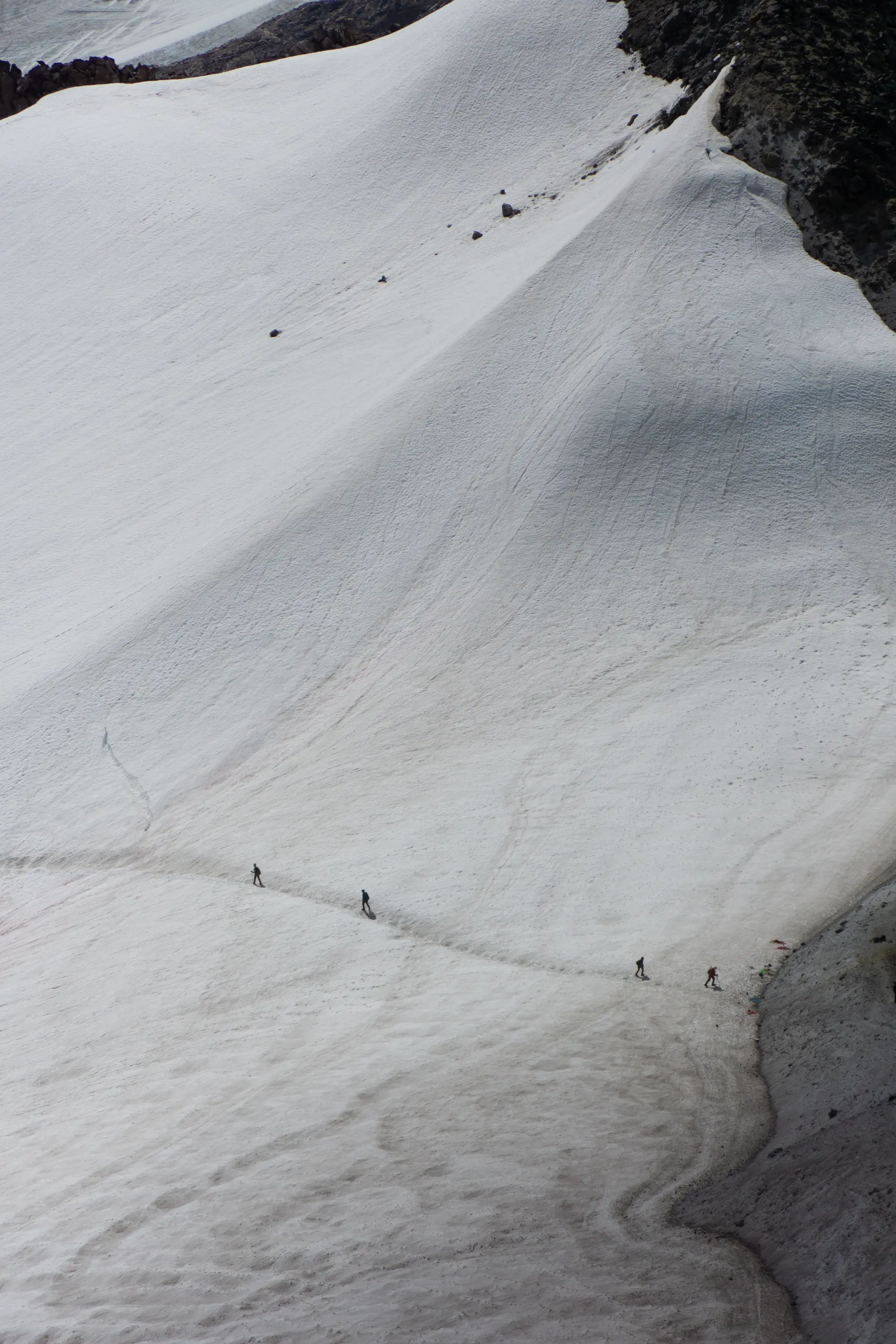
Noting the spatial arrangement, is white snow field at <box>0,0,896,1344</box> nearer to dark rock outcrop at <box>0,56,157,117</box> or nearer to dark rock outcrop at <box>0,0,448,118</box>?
dark rock outcrop at <box>0,56,157,117</box>

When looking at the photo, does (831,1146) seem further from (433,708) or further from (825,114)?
(825,114)

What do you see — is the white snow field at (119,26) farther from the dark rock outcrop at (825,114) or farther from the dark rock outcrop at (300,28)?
the dark rock outcrop at (825,114)

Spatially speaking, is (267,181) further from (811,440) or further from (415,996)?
(415,996)

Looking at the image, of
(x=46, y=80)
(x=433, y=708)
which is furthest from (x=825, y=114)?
(x=46, y=80)

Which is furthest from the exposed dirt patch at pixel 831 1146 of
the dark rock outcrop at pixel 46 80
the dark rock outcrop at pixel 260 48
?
the dark rock outcrop at pixel 46 80

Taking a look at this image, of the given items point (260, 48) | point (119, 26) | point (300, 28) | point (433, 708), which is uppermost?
point (119, 26)

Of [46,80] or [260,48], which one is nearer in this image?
[46,80]
